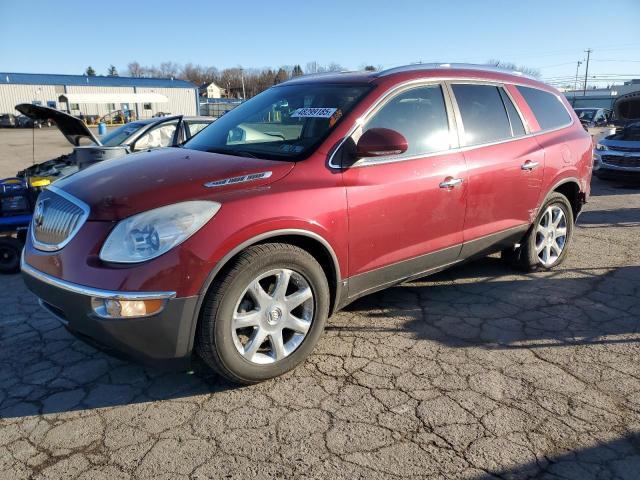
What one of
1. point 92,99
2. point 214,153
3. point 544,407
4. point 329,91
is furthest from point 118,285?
point 92,99

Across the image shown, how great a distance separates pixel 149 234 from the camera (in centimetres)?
246

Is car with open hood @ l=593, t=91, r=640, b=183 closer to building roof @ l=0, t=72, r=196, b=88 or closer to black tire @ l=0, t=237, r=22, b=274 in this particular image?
black tire @ l=0, t=237, r=22, b=274

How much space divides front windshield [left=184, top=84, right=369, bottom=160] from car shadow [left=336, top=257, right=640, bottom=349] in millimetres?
1444

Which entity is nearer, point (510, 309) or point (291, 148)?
point (291, 148)

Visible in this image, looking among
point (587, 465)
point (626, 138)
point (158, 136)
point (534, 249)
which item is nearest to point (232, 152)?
point (587, 465)

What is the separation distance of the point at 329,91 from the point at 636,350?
2.85m

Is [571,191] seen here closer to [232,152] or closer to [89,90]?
[232,152]

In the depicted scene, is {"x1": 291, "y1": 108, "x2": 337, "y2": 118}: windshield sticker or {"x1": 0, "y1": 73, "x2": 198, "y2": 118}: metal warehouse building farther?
{"x1": 0, "y1": 73, "x2": 198, "y2": 118}: metal warehouse building

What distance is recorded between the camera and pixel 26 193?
18.0 ft

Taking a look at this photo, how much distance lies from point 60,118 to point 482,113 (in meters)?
4.55

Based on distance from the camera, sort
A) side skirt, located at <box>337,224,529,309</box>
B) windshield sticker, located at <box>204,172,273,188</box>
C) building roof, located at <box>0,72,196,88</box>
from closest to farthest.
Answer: windshield sticker, located at <box>204,172,273,188</box> → side skirt, located at <box>337,224,529,309</box> → building roof, located at <box>0,72,196,88</box>

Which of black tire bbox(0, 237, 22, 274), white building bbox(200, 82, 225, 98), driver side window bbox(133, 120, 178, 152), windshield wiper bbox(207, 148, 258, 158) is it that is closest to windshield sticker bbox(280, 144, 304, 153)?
windshield wiper bbox(207, 148, 258, 158)

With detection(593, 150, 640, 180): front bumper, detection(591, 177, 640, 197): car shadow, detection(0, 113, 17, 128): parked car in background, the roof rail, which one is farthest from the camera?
detection(0, 113, 17, 128): parked car in background

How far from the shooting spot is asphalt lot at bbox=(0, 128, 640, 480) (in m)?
2.28
